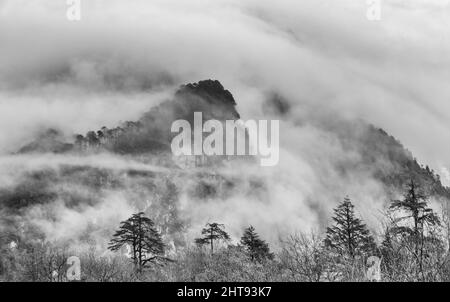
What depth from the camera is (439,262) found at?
13.9 m

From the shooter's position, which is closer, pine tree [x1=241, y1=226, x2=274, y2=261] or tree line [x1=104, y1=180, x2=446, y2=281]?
tree line [x1=104, y1=180, x2=446, y2=281]

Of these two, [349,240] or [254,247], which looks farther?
[254,247]

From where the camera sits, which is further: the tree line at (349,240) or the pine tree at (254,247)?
the pine tree at (254,247)

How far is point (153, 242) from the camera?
1561 inches

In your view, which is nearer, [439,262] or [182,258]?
[439,262]

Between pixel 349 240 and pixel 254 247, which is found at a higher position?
pixel 254 247
